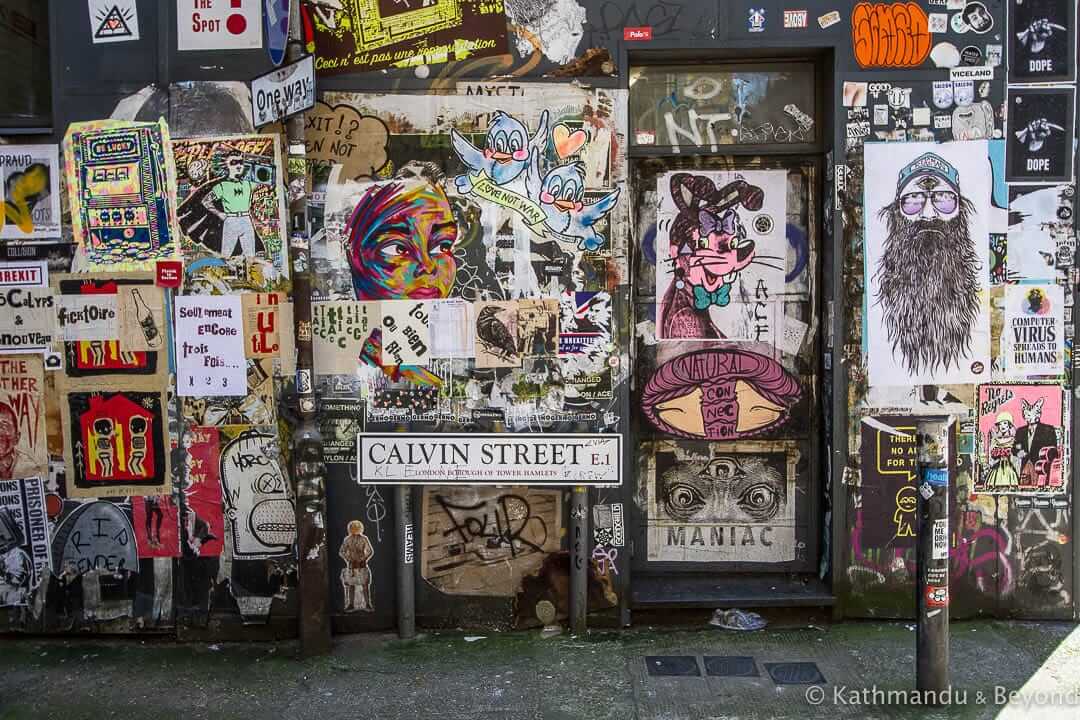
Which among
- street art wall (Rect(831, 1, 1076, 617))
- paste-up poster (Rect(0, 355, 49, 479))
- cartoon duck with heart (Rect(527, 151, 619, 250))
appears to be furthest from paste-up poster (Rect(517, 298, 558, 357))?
paste-up poster (Rect(0, 355, 49, 479))

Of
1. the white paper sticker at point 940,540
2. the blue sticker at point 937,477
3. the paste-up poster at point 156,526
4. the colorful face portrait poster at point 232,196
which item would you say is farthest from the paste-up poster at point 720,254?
the paste-up poster at point 156,526

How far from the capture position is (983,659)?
505 cm

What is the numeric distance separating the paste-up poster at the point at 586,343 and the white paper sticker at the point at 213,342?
6.62 feet

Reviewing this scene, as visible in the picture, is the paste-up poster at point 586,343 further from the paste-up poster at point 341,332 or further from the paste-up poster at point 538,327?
the paste-up poster at point 341,332

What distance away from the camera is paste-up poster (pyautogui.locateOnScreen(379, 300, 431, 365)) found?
Result: 5.54 meters

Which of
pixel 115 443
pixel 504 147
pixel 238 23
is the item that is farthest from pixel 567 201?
pixel 115 443

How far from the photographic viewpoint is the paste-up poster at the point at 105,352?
552 cm

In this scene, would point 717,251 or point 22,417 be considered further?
point 717,251

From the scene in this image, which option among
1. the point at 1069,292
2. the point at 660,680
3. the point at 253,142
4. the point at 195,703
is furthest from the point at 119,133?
the point at 1069,292

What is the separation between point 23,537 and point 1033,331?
6.54 metres

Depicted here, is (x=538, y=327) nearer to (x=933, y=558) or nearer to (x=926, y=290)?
(x=926, y=290)

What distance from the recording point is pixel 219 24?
5426mm

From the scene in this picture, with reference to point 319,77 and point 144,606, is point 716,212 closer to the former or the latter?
point 319,77

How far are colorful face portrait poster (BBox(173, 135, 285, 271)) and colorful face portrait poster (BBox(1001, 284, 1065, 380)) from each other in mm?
4585
